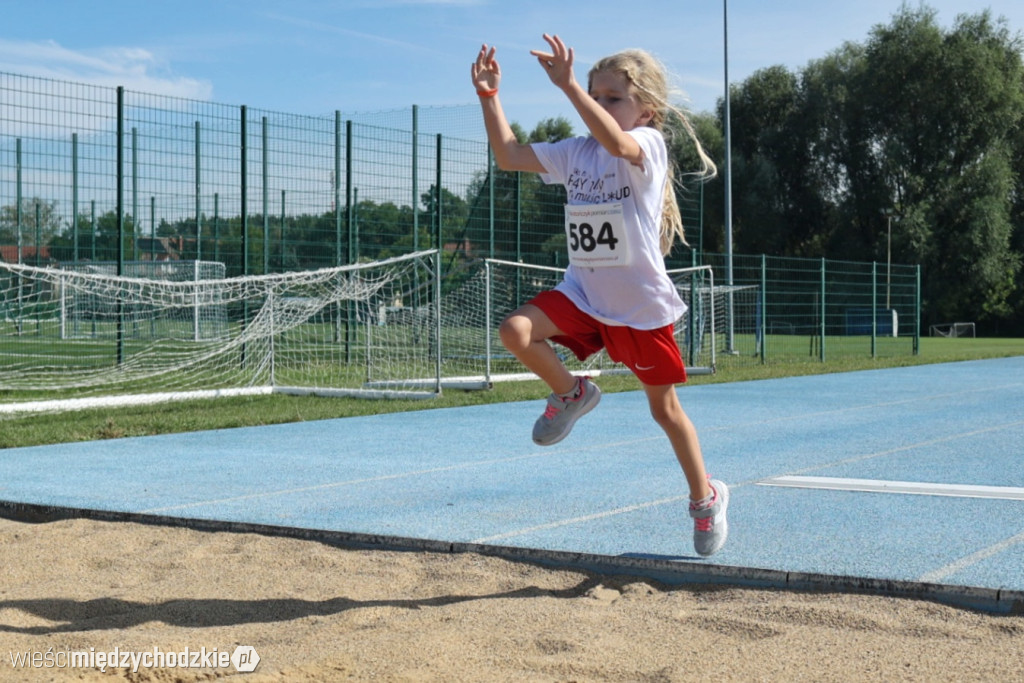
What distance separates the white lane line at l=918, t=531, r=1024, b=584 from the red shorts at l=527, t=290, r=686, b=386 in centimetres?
106

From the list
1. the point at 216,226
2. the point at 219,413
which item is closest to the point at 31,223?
the point at 216,226

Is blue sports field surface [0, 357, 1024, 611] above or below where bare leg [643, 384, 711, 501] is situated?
below

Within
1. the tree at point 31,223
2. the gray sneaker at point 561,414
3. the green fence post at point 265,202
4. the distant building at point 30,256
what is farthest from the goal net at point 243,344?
the gray sneaker at point 561,414

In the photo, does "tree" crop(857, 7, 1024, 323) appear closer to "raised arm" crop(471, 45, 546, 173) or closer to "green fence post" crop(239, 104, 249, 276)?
"green fence post" crop(239, 104, 249, 276)

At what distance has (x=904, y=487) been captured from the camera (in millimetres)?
6238

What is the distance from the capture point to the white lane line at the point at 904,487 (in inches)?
237

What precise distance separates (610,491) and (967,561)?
7.43ft

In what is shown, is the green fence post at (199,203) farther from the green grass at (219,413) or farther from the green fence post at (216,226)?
the green grass at (219,413)

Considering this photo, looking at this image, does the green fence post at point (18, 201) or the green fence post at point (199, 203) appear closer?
the green fence post at point (18, 201)

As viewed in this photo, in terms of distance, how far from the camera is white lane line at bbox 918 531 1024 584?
13.0ft

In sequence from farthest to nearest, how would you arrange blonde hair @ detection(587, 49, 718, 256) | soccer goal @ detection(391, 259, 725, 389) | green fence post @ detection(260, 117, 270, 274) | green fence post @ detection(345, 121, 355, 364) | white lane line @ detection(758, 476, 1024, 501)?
soccer goal @ detection(391, 259, 725, 389) → green fence post @ detection(345, 121, 355, 364) → green fence post @ detection(260, 117, 270, 274) → white lane line @ detection(758, 476, 1024, 501) → blonde hair @ detection(587, 49, 718, 256)

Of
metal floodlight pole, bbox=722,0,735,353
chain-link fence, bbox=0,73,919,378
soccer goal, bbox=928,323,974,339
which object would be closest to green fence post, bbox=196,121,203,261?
chain-link fence, bbox=0,73,919,378

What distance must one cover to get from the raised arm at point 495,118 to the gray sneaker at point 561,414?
2.78 feet

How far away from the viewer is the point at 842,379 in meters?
17.3
